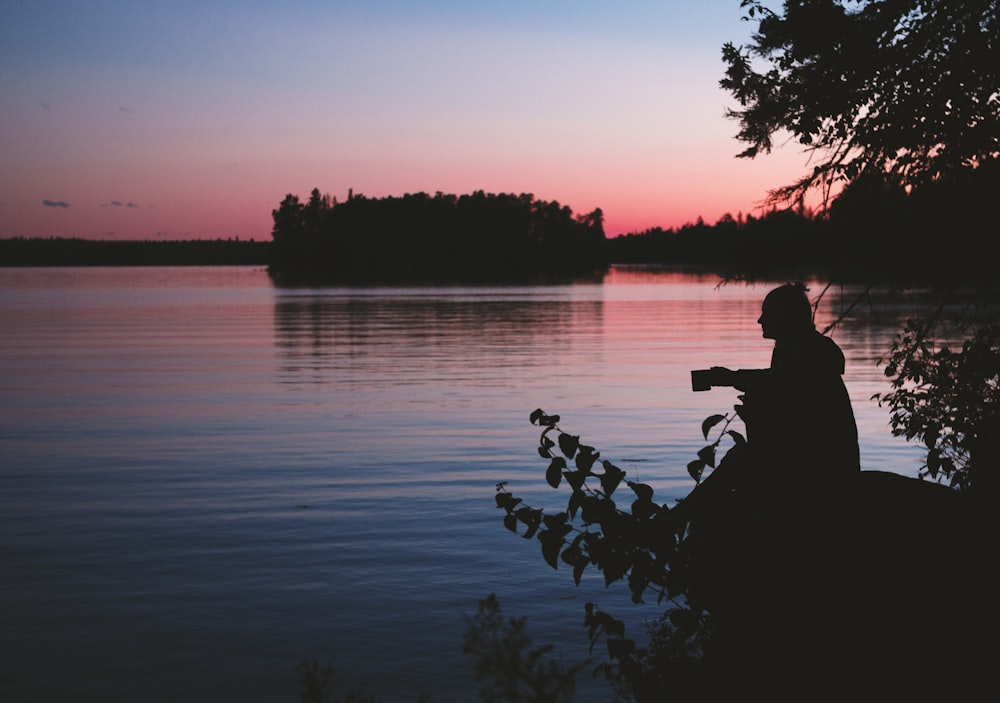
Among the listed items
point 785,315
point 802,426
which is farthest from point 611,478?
point 785,315

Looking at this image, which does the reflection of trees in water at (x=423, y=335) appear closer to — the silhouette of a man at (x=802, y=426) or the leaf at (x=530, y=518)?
the silhouette of a man at (x=802, y=426)

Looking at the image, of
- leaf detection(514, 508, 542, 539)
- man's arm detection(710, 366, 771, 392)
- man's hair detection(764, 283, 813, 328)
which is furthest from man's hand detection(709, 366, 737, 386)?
leaf detection(514, 508, 542, 539)

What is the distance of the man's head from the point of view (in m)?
5.75

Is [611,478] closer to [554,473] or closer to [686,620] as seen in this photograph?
[554,473]

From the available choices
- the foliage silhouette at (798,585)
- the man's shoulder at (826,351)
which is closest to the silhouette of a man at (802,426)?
the man's shoulder at (826,351)

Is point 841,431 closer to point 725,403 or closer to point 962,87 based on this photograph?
point 962,87

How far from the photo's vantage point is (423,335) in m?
47.8

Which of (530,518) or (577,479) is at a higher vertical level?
(577,479)

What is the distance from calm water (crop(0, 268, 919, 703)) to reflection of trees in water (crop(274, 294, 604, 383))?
0.42 m

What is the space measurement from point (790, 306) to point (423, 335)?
42.4 m

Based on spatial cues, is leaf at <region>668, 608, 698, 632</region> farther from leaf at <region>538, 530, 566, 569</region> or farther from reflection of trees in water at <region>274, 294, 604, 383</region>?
reflection of trees in water at <region>274, 294, 604, 383</region>

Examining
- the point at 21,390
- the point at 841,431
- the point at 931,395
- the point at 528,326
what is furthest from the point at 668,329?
the point at 841,431

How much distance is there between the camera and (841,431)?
549 cm

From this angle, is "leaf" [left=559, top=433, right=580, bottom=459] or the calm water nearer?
"leaf" [left=559, top=433, right=580, bottom=459]
